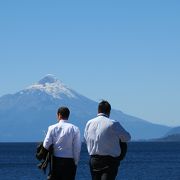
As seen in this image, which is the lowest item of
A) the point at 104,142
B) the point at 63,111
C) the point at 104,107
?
the point at 104,142

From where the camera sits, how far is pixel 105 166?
41.9 ft

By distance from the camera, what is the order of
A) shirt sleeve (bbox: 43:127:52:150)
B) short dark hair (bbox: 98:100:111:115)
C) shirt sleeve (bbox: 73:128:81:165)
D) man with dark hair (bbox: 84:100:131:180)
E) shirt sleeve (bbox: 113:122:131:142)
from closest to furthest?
shirt sleeve (bbox: 113:122:131:142)
man with dark hair (bbox: 84:100:131:180)
short dark hair (bbox: 98:100:111:115)
shirt sleeve (bbox: 43:127:52:150)
shirt sleeve (bbox: 73:128:81:165)

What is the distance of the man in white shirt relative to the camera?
42.8 feet

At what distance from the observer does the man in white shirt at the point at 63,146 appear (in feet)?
Answer: 42.8

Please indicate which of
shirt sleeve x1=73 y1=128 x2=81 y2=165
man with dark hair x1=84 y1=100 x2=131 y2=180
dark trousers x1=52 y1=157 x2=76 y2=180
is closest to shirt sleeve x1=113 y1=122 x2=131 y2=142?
man with dark hair x1=84 y1=100 x2=131 y2=180

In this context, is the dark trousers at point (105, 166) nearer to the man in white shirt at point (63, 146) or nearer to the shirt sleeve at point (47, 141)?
the man in white shirt at point (63, 146)

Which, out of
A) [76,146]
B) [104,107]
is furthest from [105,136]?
[76,146]

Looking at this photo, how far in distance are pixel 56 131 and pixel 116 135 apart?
1.09 meters

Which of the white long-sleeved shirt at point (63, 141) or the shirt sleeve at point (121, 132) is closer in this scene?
the shirt sleeve at point (121, 132)

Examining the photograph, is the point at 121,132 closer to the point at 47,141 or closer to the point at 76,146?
the point at 76,146

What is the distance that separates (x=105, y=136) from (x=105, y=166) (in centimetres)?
50

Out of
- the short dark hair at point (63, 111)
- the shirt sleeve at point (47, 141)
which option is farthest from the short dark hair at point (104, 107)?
the shirt sleeve at point (47, 141)

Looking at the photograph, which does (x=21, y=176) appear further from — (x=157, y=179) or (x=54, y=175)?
(x=54, y=175)

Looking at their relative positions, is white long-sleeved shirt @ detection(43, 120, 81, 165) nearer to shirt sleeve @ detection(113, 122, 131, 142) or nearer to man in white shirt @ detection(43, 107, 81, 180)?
man in white shirt @ detection(43, 107, 81, 180)
